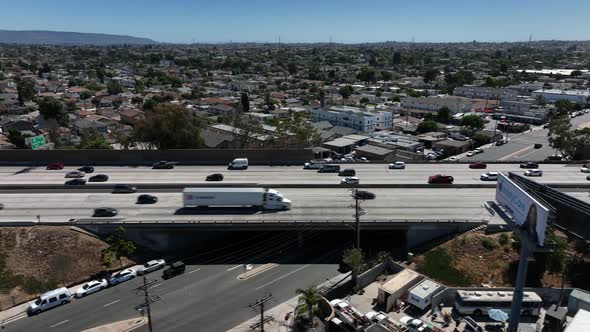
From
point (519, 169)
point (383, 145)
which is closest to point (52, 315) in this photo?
point (519, 169)

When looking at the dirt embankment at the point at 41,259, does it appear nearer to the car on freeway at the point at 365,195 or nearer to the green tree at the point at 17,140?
the car on freeway at the point at 365,195

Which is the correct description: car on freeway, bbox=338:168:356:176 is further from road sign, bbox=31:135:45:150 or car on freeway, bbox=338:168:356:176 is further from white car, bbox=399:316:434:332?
road sign, bbox=31:135:45:150

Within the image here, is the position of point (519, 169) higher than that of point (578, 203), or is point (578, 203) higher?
point (578, 203)

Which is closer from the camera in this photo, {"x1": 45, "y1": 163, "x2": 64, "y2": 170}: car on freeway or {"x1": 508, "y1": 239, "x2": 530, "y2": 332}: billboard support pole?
{"x1": 508, "y1": 239, "x2": 530, "y2": 332}: billboard support pole

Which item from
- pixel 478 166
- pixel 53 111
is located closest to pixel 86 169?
pixel 478 166

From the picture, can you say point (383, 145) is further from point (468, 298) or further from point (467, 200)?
point (468, 298)

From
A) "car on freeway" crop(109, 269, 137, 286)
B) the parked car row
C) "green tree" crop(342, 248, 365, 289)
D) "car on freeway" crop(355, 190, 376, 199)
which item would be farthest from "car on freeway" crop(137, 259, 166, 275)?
"car on freeway" crop(355, 190, 376, 199)

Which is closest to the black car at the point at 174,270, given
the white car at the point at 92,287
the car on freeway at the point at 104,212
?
the white car at the point at 92,287
